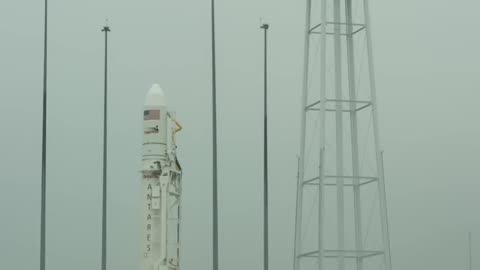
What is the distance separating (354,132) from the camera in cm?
4781

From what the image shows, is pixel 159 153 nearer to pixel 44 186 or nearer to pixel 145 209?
pixel 145 209

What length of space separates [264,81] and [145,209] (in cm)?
1242

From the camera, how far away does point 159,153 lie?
1537 inches

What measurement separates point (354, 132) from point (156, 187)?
1137 cm

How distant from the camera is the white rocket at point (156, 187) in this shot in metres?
38.9

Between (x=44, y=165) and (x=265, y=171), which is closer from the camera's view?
(x=44, y=165)

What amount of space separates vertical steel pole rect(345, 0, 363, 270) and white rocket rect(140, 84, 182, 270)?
10.5 meters

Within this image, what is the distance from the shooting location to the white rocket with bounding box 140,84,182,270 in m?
38.9

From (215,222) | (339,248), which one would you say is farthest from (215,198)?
(339,248)

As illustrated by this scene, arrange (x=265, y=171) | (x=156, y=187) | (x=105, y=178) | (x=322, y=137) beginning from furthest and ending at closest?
(x=265, y=171) < (x=105, y=178) < (x=322, y=137) < (x=156, y=187)

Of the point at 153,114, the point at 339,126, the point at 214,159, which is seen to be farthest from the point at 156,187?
the point at 339,126

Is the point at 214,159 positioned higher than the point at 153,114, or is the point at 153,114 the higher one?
the point at 153,114

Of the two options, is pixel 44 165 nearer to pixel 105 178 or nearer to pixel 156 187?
pixel 105 178

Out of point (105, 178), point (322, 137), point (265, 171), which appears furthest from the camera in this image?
point (265, 171)
